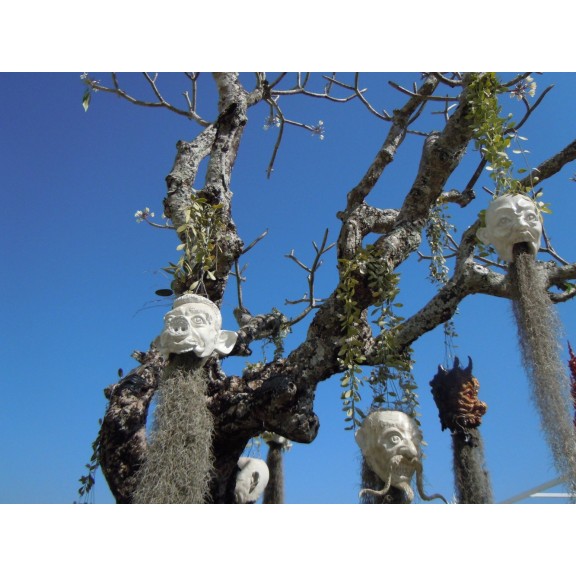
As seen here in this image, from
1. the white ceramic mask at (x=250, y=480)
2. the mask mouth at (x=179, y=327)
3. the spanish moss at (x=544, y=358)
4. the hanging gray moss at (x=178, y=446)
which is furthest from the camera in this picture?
the white ceramic mask at (x=250, y=480)

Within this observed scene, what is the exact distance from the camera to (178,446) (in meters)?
1.43

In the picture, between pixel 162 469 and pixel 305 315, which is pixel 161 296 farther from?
pixel 305 315

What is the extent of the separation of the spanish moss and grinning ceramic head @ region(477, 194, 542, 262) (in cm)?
3

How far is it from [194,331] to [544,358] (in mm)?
1012

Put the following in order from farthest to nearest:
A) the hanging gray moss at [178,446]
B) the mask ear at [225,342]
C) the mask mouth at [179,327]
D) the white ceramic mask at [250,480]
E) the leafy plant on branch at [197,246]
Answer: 1. the white ceramic mask at [250,480]
2. the leafy plant on branch at [197,246]
3. the mask ear at [225,342]
4. the mask mouth at [179,327]
5. the hanging gray moss at [178,446]

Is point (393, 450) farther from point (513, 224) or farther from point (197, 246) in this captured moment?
point (197, 246)

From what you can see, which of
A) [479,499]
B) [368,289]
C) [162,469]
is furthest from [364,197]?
[162,469]

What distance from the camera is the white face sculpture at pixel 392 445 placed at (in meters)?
1.44

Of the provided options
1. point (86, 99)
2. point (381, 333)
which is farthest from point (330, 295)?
point (86, 99)

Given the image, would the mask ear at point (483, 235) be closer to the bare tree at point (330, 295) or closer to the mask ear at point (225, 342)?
the bare tree at point (330, 295)

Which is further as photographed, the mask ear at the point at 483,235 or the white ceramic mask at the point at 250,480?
the white ceramic mask at the point at 250,480

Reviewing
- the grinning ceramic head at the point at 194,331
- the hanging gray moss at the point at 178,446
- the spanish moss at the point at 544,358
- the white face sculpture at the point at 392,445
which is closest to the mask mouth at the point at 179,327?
the grinning ceramic head at the point at 194,331

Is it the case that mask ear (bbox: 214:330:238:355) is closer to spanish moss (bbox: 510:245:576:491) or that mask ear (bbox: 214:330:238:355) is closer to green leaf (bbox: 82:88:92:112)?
spanish moss (bbox: 510:245:576:491)
